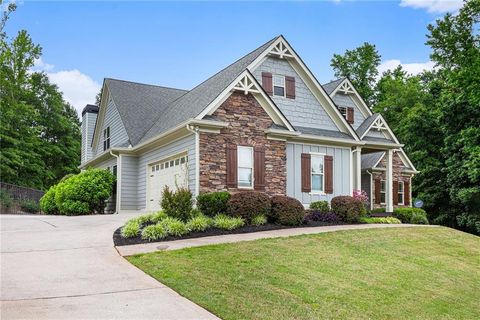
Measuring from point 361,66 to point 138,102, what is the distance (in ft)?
87.1

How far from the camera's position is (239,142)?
16.4 m

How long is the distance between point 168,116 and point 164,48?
10.4ft

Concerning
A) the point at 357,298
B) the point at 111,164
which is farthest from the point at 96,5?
the point at 357,298

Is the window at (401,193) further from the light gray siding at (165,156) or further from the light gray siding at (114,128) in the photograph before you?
the light gray siding at (114,128)

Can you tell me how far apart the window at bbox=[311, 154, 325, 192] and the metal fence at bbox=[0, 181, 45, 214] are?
50.8ft

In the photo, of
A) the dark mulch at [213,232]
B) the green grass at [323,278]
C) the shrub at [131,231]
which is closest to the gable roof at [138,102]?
the dark mulch at [213,232]

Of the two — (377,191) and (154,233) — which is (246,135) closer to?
(154,233)

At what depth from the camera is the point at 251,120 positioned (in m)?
16.8

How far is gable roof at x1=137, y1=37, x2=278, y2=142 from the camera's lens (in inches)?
673

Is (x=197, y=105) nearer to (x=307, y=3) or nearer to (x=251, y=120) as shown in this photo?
Result: (x=251, y=120)

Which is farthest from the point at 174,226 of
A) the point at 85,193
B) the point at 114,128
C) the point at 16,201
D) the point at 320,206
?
the point at 16,201

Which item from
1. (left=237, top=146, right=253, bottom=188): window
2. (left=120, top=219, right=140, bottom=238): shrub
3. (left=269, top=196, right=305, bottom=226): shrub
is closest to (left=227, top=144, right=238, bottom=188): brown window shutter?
(left=237, top=146, right=253, bottom=188): window

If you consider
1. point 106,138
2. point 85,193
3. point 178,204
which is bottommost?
point 178,204

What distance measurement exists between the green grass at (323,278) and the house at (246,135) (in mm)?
4722
